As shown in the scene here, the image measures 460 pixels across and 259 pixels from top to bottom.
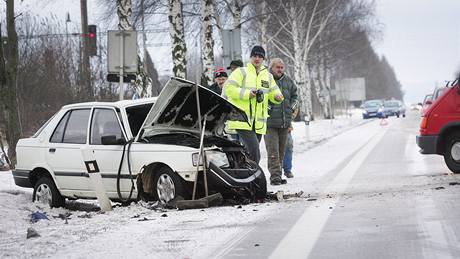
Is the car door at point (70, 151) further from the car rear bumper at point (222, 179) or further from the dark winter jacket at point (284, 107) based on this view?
the dark winter jacket at point (284, 107)

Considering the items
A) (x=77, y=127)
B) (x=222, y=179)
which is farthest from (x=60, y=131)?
(x=222, y=179)

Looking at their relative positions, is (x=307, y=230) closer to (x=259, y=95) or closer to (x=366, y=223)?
(x=366, y=223)

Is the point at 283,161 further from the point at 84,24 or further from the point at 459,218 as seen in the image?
the point at 84,24

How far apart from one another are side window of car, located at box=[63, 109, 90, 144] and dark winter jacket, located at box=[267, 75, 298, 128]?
3.09 meters

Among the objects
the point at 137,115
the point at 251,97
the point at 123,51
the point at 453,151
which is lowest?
the point at 453,151

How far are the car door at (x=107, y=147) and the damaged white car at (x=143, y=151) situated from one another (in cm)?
1

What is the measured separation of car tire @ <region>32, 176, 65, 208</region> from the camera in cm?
1055

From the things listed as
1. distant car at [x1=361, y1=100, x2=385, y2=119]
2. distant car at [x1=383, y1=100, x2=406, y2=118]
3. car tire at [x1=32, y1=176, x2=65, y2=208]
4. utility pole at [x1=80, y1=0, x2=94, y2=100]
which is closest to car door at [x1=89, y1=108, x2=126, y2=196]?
car tire at [x1=32, y1=176, x2=65, y2=208]

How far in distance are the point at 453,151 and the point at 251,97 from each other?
3.54m

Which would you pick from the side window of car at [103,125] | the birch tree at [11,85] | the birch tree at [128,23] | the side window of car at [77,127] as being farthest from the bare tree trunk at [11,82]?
the side window of car at [103,125]

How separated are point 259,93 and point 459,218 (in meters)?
4.21

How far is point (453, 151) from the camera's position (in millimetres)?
12359

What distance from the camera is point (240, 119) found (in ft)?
35.2

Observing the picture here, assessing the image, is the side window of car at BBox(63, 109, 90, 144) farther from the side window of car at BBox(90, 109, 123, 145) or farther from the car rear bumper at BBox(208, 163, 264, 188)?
the car rear bumper at BBox(208, 163, 264, 188)
